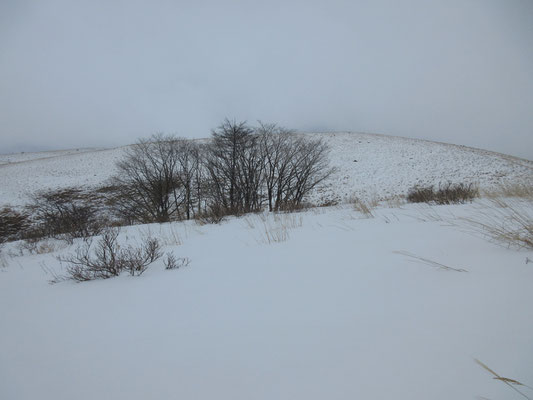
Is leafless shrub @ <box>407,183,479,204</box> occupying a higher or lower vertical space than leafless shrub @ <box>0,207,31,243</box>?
higher

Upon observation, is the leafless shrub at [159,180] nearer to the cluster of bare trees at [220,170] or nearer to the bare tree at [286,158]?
the cluster of bare trees at [220,170]

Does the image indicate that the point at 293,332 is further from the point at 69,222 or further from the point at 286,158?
the point at 286,158

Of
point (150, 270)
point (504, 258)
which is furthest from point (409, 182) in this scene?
point (150, 270)

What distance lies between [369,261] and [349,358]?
1.08 meters

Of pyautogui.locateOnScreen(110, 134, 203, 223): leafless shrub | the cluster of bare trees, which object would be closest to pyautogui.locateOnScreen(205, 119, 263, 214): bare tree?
the cluster of bare trees

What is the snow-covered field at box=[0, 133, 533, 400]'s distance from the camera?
2.49 feet

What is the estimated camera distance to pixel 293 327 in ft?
3.52

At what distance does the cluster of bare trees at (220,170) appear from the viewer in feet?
49.1

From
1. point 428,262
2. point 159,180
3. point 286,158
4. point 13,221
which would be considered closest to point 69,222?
point 159,180

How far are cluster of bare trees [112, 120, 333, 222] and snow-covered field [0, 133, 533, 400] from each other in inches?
500

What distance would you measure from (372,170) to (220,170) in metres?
18.9

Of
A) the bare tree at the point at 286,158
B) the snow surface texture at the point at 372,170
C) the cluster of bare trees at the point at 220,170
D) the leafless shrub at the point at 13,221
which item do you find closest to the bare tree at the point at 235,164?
the cluster of bare trees at the point at 220,170

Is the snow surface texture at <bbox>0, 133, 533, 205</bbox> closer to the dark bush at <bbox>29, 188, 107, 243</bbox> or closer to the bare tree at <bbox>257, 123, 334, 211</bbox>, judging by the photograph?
the bare tree at <bbox>257, 123, 334, 211</bbox>

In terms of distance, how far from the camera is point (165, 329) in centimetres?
119
